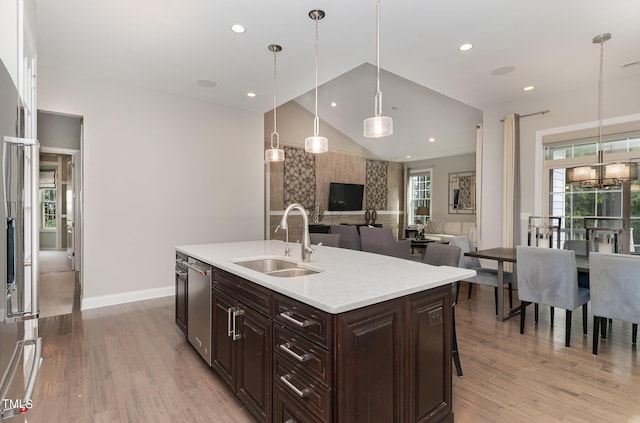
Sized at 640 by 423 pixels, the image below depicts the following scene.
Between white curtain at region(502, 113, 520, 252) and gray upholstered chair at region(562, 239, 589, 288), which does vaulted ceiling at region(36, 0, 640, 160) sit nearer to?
white curtain at region(502, 113, 520, 252)

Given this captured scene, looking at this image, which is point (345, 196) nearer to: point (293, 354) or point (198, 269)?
point (198, 269)

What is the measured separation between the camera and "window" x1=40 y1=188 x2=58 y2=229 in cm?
829

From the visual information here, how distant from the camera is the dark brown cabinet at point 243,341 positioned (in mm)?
1767

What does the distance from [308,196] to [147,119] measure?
4163mm

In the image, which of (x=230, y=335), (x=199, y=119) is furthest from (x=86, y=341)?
(x=199, y=119)

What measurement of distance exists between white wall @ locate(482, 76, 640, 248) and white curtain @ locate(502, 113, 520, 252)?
10 centimetres

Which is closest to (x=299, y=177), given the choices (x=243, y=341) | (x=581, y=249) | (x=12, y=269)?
(x=581, y=249)

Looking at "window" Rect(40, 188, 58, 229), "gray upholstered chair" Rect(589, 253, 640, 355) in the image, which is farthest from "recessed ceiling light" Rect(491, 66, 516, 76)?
"window" Rect(40, 188, 58, 229)

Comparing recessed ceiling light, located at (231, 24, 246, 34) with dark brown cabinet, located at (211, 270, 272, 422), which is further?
recessed ceiling light, located at (231, 24, 246, 34)

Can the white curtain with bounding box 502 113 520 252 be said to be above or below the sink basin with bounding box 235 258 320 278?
above

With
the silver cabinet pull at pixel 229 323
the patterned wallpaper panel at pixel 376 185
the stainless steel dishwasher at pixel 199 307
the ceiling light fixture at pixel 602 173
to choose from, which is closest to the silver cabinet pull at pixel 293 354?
the silver cabinet pull at pixel 229 323

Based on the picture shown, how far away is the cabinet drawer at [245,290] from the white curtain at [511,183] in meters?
4.76

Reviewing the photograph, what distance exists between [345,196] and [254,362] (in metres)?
7.08

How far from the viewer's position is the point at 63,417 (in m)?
2.01
